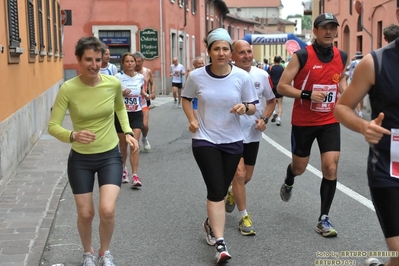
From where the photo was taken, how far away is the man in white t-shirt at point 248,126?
226 inches

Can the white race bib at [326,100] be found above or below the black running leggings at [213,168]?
above

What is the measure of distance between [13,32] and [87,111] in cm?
623

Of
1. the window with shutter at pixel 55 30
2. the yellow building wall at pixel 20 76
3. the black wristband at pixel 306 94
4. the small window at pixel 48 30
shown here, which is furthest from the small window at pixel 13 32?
the window with shutter at pixel 55 30

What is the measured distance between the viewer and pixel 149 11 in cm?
3030

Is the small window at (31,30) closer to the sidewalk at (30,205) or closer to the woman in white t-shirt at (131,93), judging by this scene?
the sidewalk at (30,205)

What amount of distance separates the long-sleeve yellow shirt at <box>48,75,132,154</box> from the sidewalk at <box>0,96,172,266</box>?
3.65 feet

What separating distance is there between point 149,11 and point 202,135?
2618cm

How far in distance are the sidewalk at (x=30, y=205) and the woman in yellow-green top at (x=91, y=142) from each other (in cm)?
69

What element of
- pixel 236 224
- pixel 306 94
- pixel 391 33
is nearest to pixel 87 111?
pixel 306 94

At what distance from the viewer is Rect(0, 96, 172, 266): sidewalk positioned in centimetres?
517

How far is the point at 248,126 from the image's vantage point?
19.3 ft

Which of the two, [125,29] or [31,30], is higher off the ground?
[125,29]

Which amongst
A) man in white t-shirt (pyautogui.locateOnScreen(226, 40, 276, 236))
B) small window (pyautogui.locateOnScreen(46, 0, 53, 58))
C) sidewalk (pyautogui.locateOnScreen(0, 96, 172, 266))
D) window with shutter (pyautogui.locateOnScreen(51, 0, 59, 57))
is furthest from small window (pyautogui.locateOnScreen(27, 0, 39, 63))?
man in white t-shirt (pyautogui.locateOnScreen(226, 40, 276, 236))

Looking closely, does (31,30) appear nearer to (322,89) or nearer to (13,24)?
(13,24)
